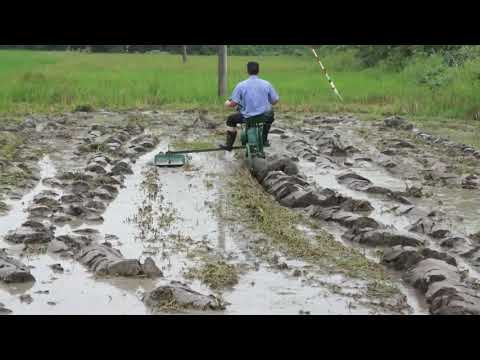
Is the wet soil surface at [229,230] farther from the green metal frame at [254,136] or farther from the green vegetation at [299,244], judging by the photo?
the green metal frame at [254,136]

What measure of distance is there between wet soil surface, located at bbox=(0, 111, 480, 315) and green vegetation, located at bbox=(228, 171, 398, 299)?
2 centimetres

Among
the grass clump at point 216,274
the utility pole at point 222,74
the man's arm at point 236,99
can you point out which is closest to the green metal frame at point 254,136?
the man's arm at point 236,99

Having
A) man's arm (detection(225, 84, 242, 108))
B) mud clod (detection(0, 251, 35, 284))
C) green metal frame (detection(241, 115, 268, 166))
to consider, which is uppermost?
man's arm (detection(225, 84, 242, 108))

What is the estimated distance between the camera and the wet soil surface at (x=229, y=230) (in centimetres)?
478

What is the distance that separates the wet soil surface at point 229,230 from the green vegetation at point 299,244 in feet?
0.08

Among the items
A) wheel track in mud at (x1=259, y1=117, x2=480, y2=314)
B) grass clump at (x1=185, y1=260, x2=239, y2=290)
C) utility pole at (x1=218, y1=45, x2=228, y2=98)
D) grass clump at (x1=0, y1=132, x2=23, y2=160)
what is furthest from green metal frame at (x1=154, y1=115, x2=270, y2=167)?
utility pole at (x1=218, y1=45, x2=228, y2=98)

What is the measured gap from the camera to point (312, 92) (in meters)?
18.3

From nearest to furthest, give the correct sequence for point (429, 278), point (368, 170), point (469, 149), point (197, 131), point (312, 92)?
point (429, 278) → point (368, 170) → point (469, 149) → point (197, 131) → point (312, 92)

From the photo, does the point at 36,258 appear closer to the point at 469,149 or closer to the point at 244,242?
the point at 244,242

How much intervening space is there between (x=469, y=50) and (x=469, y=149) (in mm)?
5789

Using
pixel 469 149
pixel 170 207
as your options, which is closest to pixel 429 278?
pixel 170 207

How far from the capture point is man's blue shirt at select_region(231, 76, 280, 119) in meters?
9.61

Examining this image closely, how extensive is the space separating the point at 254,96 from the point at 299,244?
386 cm

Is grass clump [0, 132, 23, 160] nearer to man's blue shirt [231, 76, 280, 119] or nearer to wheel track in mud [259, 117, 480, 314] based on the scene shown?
man's blue shirt [231, 76, 280, 119]
